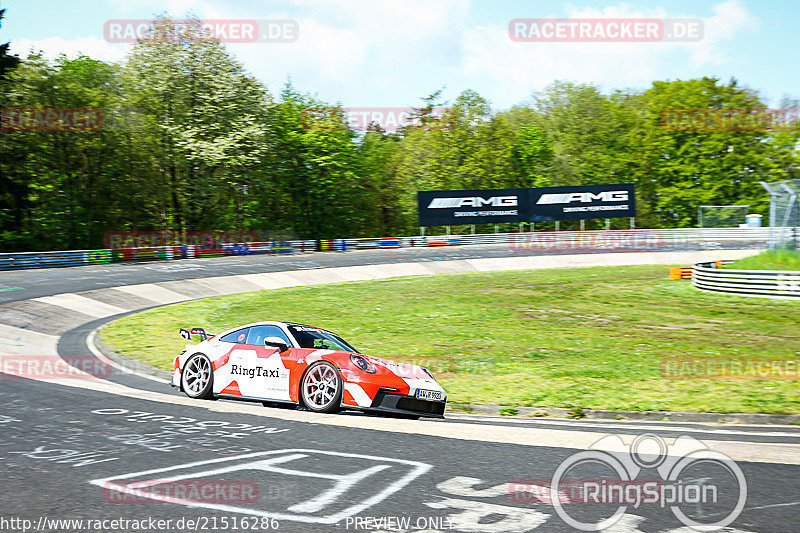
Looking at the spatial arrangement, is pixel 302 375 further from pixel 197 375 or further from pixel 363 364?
pixel 197 375

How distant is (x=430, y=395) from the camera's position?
10445 mm

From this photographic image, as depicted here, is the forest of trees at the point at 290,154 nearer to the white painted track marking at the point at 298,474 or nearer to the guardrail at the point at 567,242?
the guardrail at the point at 567,242

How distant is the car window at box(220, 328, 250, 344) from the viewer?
37.4 ft

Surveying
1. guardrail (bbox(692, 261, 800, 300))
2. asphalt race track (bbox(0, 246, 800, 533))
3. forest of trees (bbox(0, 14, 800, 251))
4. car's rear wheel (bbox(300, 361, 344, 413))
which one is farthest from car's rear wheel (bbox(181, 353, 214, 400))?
forest of trees (bbox(0, 14, 800, 251))

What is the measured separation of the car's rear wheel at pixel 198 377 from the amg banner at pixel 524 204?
44.1 metres

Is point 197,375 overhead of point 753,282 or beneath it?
beneath

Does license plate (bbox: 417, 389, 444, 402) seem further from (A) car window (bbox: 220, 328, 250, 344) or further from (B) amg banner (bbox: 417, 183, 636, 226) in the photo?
(B) amg banner (bbox: 417, 183, 636, 226)

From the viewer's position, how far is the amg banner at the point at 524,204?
56.0m

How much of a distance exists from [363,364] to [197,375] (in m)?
3.34

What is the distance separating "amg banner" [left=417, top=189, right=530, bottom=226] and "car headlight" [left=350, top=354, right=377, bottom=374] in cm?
4546

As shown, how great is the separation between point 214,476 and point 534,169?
6810 centimetres

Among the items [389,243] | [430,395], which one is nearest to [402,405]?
[430,395]

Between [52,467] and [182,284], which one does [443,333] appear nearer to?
[52,467]

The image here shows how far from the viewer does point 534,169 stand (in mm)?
71688
